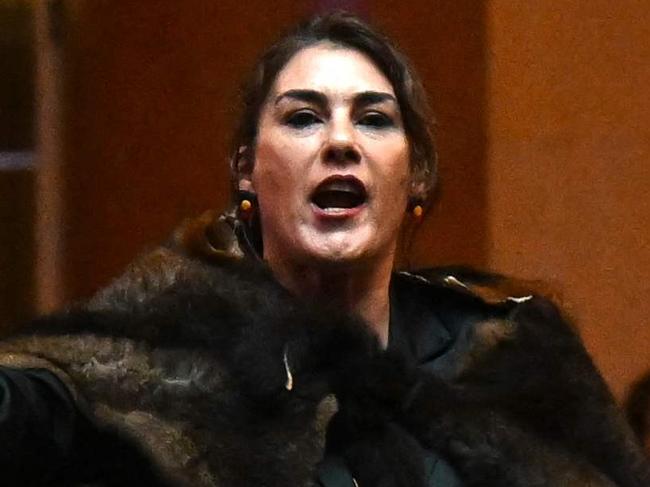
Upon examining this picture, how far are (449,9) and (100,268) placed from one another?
680 mm

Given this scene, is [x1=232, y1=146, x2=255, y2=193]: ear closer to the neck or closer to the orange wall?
the neck

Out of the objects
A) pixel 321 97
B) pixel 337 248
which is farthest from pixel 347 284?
pixel 321 97

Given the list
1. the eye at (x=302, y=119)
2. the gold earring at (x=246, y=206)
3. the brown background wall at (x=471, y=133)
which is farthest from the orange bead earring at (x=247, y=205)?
the brown background wall at (x=471, y=133)

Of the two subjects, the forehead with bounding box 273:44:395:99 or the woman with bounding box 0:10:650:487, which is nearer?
the woman with bounding box 0:10:650:487

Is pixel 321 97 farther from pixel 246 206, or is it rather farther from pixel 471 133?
pixel 471 133

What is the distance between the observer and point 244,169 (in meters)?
1.32

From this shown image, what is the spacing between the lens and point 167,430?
1.02 m

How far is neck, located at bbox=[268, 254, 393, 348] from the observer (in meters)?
1.25

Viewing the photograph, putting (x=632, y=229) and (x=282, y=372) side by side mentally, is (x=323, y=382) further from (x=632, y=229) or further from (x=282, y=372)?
(x=632, y=229)

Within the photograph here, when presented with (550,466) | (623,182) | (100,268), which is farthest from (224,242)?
(623,182)

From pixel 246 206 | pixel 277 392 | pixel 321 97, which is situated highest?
pixel 321 97

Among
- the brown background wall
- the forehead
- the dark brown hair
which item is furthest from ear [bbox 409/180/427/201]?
the brown background wall

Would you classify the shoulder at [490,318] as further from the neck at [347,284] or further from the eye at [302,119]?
the eye at [302,119]

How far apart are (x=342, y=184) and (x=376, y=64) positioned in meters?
0.15
